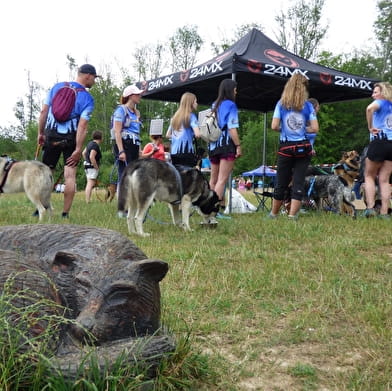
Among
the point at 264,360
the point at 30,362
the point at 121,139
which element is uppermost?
the point at 121,139

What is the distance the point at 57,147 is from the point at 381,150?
503cm

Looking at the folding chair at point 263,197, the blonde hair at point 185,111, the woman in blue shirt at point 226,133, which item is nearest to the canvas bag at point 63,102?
the blonde hair at point 185,111

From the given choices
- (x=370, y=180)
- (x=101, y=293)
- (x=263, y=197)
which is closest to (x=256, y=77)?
(x=263, y=197)

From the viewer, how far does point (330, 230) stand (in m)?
5.90

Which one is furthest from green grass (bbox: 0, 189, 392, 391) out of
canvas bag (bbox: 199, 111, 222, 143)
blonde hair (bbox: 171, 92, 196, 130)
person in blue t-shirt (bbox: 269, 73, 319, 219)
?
blonde hair (bbox: 171, 92, 196, 130)

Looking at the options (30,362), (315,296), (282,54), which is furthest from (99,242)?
(282,54)

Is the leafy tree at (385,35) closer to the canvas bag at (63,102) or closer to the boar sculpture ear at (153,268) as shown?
the canvas bag at (63,102)

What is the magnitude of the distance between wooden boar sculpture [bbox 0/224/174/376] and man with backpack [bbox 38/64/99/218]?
15.1 ft

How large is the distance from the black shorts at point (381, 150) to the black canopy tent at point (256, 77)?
2.16 metres

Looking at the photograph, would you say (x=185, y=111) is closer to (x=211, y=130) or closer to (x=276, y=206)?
(x=211, y=130)

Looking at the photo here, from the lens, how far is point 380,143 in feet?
22.6

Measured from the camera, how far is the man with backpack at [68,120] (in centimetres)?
630

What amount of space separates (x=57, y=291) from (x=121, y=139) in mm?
5388

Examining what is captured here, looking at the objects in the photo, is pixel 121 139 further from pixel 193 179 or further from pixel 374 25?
pixel 374 25
